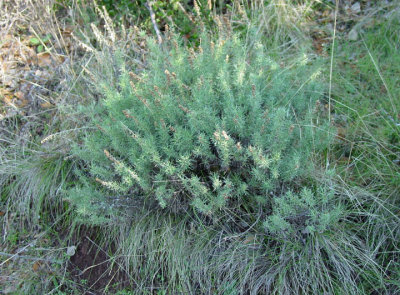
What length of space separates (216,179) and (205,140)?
0.24 metres

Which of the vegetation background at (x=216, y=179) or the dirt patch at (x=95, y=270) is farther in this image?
the dirt patch at (x=95, y=270)

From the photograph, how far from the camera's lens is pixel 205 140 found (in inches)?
80.5

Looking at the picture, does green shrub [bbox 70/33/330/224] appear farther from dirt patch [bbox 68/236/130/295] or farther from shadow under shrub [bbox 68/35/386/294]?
dirt patch [bbox 68/236/130/295]

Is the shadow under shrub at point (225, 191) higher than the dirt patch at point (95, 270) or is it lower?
higher

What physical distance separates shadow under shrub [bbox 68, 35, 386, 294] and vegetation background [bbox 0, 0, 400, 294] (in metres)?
0.01

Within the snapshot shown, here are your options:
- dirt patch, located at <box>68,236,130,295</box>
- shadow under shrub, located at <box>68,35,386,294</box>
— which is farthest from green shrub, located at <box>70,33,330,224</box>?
dirt patch, located at <box>68,236,130,295</box>

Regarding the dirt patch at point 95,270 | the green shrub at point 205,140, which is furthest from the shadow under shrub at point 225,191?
the dirt patch at point 95,270

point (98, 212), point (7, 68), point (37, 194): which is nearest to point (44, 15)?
point (7, 68)

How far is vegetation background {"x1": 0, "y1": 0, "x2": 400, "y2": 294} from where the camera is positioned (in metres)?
2.13

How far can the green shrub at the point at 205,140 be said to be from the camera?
2.10 meters

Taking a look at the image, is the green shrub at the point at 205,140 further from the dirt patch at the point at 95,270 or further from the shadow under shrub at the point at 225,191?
the dirt patch at the point at 95,270

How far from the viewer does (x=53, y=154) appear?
3.05 m

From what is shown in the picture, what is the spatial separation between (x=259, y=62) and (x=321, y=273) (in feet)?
4.75

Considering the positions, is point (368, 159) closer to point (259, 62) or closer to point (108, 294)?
point (259, 62)
